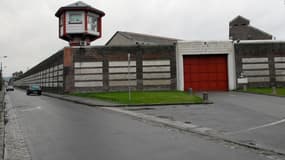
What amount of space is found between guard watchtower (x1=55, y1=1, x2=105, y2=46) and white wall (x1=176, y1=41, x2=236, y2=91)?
12.9 meters

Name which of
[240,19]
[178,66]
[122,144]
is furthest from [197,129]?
[240,19]

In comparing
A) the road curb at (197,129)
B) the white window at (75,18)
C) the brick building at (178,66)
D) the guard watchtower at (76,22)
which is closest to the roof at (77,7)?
the guard watchtower at (76,22)

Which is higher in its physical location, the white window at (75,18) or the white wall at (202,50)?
the white window at (75,18)

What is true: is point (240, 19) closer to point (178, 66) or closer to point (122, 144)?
point (178, 66)

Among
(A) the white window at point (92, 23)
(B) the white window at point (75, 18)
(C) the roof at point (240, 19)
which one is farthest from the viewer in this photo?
(C) the roof at point (240, 19)

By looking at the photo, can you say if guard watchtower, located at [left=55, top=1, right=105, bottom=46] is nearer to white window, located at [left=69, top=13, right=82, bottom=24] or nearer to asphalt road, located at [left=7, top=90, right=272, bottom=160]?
white window, located at [left=69, top=13, right=82, bottom=24]

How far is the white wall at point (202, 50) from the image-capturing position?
29109 millimetres

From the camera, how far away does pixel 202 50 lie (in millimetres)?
29250

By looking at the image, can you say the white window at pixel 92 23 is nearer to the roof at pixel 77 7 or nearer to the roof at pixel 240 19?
the roof at pixel 77 7

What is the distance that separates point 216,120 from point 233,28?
55.9 metres

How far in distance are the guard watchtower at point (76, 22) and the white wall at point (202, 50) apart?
12.9 metres

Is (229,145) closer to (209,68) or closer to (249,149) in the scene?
(249,149)

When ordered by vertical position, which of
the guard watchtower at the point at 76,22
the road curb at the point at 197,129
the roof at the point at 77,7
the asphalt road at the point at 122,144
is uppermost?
the roof at the point at 77,7

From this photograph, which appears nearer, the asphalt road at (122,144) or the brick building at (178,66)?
the asphalt road at (122,144)
